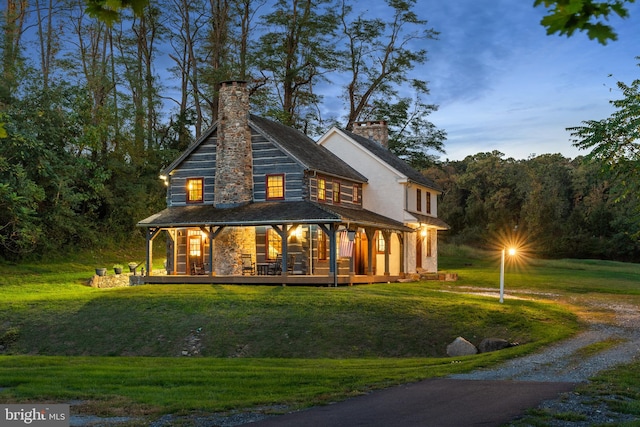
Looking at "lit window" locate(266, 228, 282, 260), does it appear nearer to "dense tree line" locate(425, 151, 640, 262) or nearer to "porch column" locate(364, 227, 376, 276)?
"porch column" locate(364, 227, 376, 276)

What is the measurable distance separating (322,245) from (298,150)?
16.6 ft

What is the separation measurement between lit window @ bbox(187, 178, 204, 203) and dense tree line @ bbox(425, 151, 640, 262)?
95.0 ft

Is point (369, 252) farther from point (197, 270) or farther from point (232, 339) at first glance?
point (232, 339)


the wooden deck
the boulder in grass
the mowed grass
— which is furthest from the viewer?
the wooden deck

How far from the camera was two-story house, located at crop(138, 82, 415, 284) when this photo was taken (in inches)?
1230

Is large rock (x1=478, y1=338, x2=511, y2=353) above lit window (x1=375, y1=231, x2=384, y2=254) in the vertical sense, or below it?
below

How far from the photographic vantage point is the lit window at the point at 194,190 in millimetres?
35656

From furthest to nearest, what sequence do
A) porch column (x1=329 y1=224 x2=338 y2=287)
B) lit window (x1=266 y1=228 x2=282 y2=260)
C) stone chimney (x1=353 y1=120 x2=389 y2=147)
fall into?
stone chimney (x1=353 y1=120 x2=389 y2=147)
lit window (x1=266 y1=228 x2=282 y2=260)
porch column (x1=329 y1=224 x2=338 y2=287)

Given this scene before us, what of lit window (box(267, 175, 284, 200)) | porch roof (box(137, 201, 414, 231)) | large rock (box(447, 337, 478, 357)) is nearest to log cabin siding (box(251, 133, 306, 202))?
lit window (box(267, 175, 284, 200))

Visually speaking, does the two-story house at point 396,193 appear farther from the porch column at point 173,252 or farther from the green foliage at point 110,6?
the green foliage at point 110,6

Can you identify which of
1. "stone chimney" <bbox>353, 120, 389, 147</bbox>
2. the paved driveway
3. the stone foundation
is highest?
"stone chimney" <bbox>353, 120, 389, 147</bbox>

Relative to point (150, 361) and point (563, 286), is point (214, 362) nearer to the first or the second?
point (150, 361)

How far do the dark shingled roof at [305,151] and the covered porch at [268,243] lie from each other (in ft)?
6.88

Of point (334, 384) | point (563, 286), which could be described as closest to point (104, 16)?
point (334, 384)
